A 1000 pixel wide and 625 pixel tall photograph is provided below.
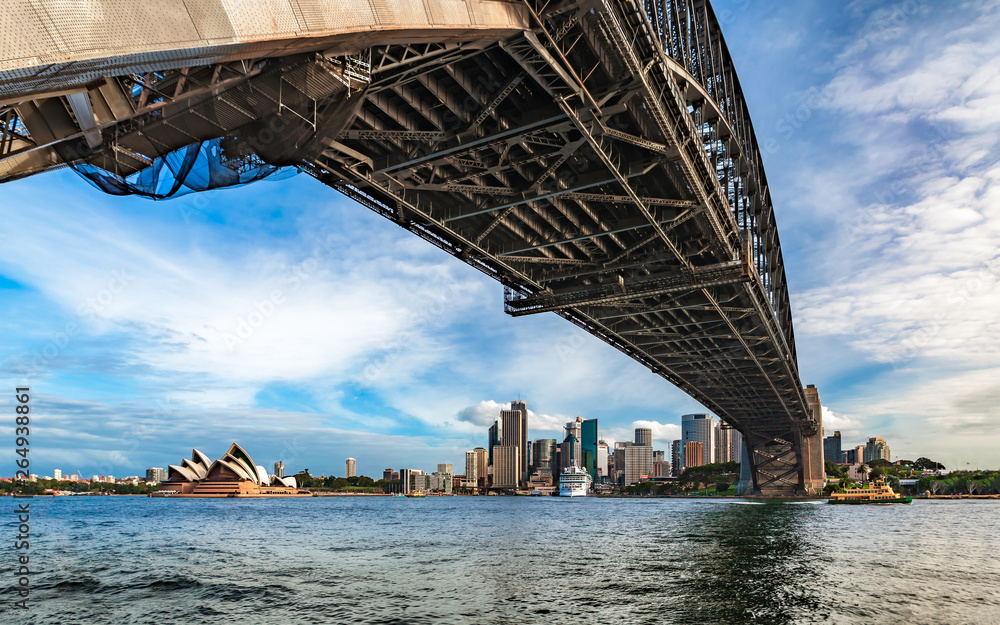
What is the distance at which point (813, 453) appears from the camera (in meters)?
110

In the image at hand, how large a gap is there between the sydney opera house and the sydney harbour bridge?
10208 cm

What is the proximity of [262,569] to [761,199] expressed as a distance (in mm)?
37442

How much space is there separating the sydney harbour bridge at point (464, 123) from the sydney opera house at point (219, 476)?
102084mm

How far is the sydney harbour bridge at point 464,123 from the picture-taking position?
6.91 m

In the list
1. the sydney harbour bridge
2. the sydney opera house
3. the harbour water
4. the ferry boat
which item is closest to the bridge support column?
the ferry boat

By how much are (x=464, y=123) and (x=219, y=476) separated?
130 metres

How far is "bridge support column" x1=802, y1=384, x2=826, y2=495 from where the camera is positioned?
10500 cm

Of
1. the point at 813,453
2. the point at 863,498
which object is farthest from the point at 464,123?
the point at 813,453

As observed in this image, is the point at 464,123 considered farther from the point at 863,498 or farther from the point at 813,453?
the point at 813,453

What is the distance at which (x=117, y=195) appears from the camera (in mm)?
11672

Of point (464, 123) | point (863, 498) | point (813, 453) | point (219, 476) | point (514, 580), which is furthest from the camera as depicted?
point (219, 476)

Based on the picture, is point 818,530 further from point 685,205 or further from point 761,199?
point 685,205

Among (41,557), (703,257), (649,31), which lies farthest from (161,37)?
(703,257)

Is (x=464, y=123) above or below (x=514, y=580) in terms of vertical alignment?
above
